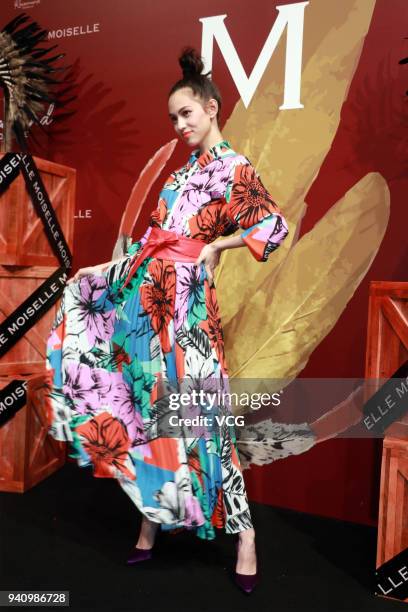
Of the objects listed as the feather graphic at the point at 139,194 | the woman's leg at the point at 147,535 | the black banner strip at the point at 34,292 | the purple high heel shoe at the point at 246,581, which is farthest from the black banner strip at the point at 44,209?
the purple high heel shoe at the point at 246,581

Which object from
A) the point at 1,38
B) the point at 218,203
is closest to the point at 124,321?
the point at 218,203

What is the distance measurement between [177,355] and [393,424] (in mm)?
719

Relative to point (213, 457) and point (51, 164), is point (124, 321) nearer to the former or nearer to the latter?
point (213, 457)

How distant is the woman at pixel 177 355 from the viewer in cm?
166

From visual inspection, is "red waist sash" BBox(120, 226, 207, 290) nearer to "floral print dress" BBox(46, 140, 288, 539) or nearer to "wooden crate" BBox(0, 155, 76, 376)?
"floral print dress" BBox(46, 140, 288, 539)

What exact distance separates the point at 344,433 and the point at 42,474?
1356 mm

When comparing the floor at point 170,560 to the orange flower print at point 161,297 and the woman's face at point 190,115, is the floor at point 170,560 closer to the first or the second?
the orange flower print at point 161,297

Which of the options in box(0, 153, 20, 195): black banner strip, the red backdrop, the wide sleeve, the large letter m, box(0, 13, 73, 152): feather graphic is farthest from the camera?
box(0, 13, 73, 152): feather graphic

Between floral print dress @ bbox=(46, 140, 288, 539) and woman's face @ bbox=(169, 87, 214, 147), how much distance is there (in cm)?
6

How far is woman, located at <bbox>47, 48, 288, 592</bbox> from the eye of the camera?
1660mm

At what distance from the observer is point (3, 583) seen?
5.45 feet

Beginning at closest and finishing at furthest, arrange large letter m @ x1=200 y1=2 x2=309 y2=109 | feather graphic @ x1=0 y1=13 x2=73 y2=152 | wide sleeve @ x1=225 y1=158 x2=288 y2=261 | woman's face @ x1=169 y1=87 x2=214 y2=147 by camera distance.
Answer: wide sleeve @ x1=225 y1=158 x2=288 y2=261, woman's face @ x1=169 y1=87 x2=214 y2=147, large letter m @ x1=200 y1=2 x2=309 y2=109, feather graphic @ x1=0 y1=13 x2=73 y2=152

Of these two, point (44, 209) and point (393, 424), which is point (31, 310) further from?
point (393, 424)

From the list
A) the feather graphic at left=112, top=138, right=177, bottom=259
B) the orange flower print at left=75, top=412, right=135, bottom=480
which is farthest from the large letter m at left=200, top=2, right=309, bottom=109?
the orange flower print at left=75, top=412, right=135, bottom=480
